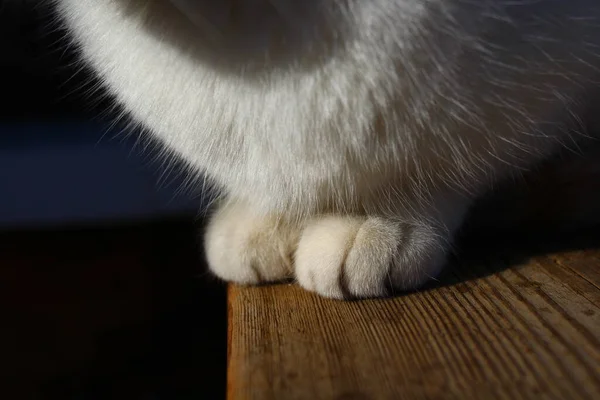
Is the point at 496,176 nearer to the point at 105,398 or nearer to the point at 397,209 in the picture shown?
the point at 397,209

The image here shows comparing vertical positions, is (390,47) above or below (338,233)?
above

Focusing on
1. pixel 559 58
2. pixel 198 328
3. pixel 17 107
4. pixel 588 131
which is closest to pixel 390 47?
pixel 559 58

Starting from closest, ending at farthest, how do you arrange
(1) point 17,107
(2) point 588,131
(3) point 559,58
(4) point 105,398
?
1. (3) point 559,58
2. (2) point 588,131
3. (4) point 105,398
4. (1) point 17,107

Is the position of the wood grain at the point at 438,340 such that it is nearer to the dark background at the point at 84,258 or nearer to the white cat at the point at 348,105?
the white cat at the point at 348,105

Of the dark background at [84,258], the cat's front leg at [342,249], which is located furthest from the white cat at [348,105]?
the dark background at [84,258]

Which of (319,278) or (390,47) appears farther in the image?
(319,278)

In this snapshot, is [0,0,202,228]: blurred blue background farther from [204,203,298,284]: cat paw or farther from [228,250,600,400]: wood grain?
[228,250,600,400]: wood grain
